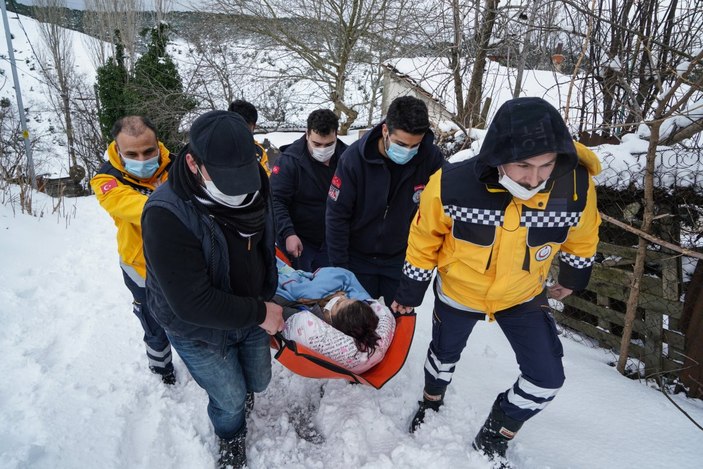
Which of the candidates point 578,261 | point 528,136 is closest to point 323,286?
point 578,261

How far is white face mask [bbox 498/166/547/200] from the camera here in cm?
153

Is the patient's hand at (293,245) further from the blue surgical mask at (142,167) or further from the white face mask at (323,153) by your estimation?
the blue surgical mask at (142,167)

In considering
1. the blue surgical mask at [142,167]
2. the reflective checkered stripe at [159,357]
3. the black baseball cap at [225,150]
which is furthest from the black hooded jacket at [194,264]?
the reflective checkered stripe at [159,357]

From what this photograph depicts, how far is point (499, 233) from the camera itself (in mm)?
1656

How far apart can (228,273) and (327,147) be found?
5.01ft

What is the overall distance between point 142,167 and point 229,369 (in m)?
1.19

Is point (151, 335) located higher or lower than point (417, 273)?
lower

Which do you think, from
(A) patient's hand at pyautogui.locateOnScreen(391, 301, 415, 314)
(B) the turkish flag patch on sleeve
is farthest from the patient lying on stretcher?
(B) the turkish flag patch on sleeve

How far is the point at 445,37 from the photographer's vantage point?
493cm

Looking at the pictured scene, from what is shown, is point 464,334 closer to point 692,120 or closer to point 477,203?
point 477,203

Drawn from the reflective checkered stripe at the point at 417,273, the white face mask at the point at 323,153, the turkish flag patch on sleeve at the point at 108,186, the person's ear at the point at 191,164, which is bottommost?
the reflective checkered stripe at the point at 417,273

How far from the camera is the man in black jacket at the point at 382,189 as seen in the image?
2223 millimetres

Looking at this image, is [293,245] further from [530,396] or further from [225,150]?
[530,396]

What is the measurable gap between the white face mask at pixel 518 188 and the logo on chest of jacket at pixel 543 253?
0.28 meters
